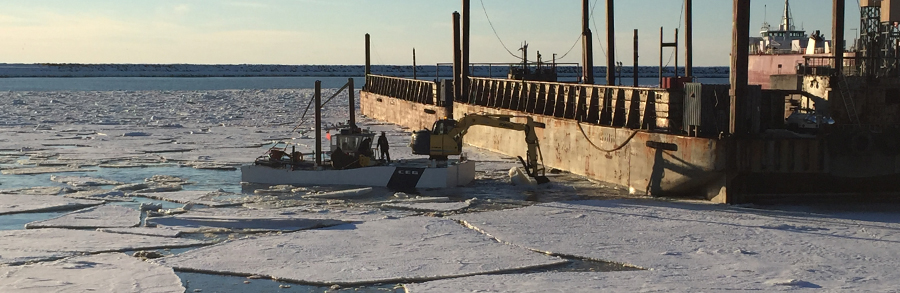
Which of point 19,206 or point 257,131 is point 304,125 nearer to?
point 257,131

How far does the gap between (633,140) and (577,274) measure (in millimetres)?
9217

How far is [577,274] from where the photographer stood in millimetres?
12508

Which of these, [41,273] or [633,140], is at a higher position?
[633,140]

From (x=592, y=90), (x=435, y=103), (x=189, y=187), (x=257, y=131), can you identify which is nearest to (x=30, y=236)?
(x=189, y=187)

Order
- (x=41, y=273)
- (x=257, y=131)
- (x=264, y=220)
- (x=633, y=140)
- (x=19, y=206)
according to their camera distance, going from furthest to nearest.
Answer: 1. (x=257, y=131)
2. (x=633, y=140)
3. (x=19, y=206)
4. (x=264, y=220)
5. (x=41, y=273)

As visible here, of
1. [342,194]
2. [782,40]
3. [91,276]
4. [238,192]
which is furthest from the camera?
[782,40]

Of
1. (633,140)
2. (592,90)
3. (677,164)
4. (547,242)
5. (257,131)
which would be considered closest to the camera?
(547,242)

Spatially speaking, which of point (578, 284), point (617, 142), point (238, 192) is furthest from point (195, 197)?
point (578, 284)

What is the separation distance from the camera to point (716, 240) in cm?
1467

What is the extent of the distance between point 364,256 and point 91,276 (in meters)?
3.60

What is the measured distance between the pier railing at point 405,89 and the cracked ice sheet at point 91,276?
27.3m

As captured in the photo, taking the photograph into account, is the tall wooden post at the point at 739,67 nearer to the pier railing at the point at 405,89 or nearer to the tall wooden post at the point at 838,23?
the tall wooden post at the point at 838,23

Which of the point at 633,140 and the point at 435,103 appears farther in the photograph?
the point at 435,103

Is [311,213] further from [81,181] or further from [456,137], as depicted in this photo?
[81,181]
